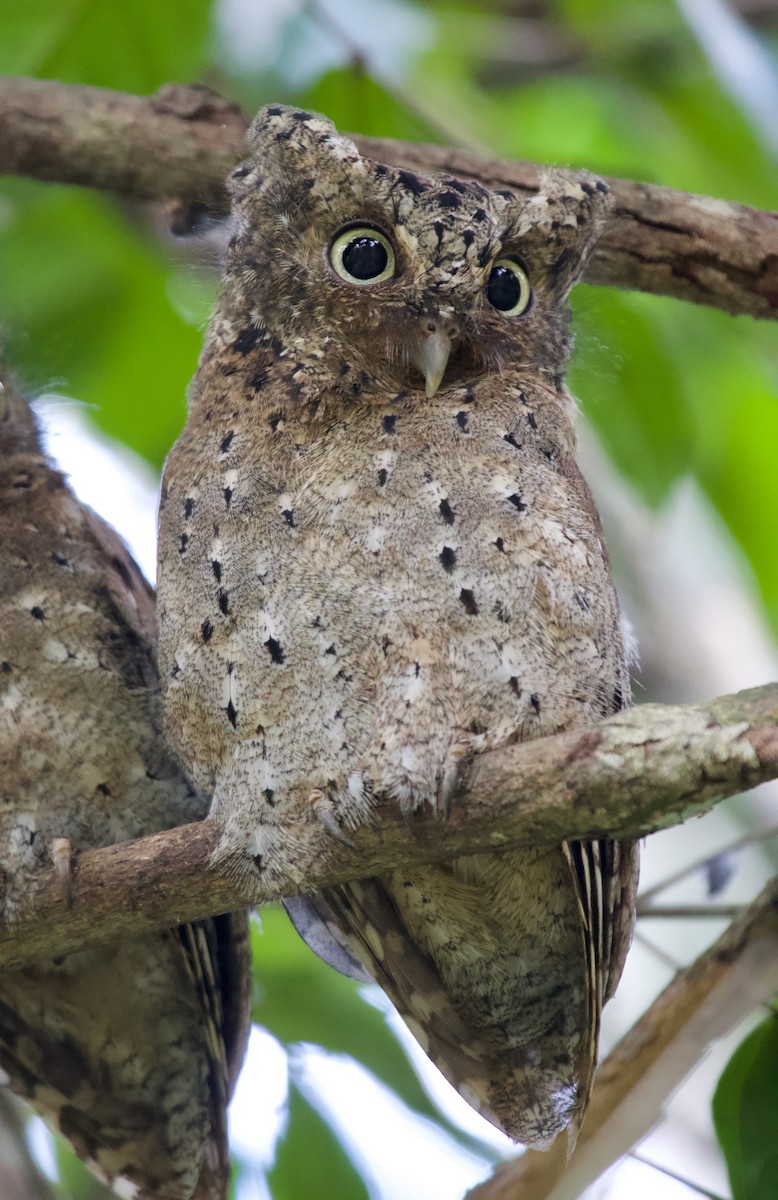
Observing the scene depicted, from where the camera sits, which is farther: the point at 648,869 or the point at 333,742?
the point at 648,869

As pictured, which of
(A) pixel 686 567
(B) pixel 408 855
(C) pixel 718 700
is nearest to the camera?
(C) pixel 718 700

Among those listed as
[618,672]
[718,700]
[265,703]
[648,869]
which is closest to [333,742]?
[265,703]

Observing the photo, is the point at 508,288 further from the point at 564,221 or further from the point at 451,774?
the point at 451,774

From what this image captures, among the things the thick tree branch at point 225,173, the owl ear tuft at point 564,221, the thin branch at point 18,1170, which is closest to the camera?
the owl ear tuft at point 564,221

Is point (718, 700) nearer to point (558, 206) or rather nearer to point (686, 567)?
point (558, 206)

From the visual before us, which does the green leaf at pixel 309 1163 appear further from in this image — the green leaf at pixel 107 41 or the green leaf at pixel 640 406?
the green leaf at pixel 107 41

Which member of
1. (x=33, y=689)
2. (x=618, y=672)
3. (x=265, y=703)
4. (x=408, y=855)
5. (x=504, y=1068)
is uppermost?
(x=33, y=689)

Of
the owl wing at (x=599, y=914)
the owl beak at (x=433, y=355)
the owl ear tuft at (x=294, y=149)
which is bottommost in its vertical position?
the owl wing at (x=599, y=914)

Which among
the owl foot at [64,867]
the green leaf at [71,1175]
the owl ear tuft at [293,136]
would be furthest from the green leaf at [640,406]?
the green leaf at [71,1175]
